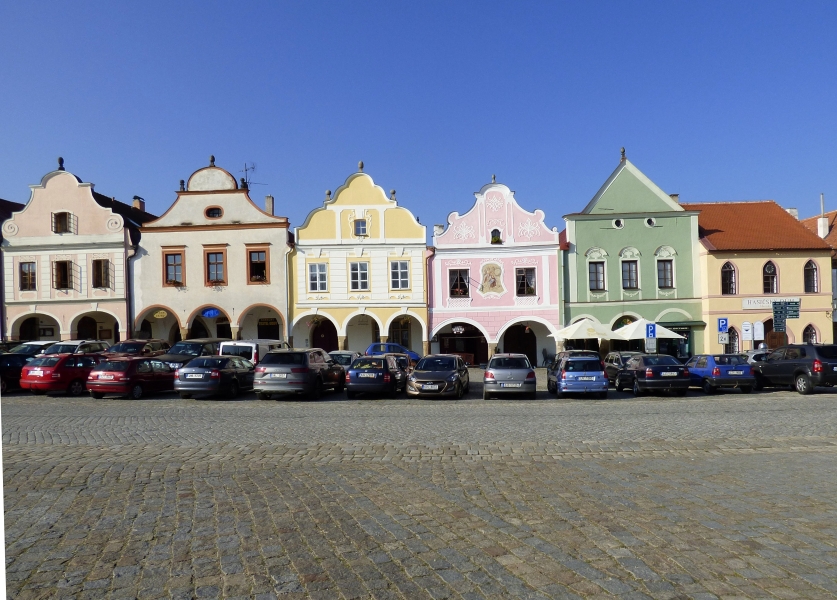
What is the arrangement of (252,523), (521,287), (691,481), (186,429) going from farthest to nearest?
(521,287)
(186,429)
(691,481)
(252,523)

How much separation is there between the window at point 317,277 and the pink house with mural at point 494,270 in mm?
5944

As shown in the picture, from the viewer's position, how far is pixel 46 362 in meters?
22.7

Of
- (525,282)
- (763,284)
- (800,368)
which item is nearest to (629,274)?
(525,282)

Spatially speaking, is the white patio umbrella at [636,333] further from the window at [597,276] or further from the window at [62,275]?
the window at [62,275]

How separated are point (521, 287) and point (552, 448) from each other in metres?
27.0

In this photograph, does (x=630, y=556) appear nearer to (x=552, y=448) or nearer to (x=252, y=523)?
(x=252, y=523)

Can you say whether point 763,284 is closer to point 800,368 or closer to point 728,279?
point 728,279

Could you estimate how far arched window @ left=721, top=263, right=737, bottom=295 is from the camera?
37062mm

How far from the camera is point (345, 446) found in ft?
37.2

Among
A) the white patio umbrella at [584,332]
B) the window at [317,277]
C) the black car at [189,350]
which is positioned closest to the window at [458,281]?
the window at [317,277]

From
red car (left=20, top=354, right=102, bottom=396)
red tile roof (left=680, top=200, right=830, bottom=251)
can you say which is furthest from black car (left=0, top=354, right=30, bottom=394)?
red tile roof (left=680, top=200, right=830, bottom=251)

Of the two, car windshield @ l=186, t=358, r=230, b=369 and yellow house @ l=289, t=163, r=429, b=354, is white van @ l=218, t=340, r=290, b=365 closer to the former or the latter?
car windshield @ l=186, t=358, r=230, b=369

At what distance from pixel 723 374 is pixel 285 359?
14.9 m

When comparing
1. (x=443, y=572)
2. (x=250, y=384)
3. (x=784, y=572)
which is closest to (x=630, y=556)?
(x=784, y=572)
